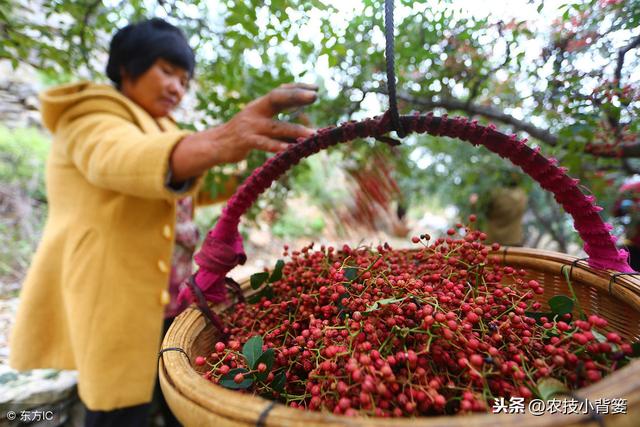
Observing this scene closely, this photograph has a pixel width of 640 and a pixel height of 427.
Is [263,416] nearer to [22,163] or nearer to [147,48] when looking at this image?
[147,48]

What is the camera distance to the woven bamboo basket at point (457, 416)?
31 cm

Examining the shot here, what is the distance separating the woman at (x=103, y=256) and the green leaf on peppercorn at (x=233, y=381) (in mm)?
478

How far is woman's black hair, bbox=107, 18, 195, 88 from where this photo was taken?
110cm

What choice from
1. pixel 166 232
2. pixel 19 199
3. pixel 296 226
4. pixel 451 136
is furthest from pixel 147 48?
pixel 296 226

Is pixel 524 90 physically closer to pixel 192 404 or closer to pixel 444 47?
pixel 444 47

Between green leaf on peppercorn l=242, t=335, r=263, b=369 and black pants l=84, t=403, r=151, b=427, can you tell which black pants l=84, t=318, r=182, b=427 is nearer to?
black pants l=84, t=403, r=151, b=427

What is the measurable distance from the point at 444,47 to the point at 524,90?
0.36 meters

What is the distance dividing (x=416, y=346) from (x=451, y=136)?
0.35 m

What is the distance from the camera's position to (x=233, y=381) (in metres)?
0.49

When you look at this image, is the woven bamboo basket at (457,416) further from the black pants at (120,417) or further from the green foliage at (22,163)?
the green foliage at (22,163)

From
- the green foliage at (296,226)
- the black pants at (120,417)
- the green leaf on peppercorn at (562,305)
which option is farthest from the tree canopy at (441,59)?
the green foliage at (296,226)

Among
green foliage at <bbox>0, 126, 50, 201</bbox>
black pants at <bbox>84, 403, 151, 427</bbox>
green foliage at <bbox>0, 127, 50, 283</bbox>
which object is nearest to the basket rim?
black pants at <bbox>84, 403, 151, 427</bbox>

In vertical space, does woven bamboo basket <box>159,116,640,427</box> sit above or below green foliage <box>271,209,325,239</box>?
above

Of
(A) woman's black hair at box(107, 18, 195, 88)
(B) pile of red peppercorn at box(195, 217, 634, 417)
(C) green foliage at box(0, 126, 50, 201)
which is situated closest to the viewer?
(B) pile of red peppercorn at box(195, 217, 634, 417)
